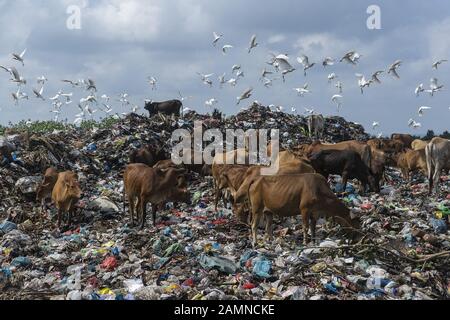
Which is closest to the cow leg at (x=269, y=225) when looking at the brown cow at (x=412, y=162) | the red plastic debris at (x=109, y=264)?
the red plastic debris at (x=109, y=264)

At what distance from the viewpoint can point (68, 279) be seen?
8.88m

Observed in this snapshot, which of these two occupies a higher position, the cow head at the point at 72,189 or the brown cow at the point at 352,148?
the brown cow at the point at 352,148

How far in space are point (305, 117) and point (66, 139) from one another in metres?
11.4

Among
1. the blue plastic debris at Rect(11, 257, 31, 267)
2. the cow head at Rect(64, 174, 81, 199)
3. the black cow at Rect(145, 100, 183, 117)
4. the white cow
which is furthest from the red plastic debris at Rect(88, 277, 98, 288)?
the black cow at Rect(145, 100, 183, 117)

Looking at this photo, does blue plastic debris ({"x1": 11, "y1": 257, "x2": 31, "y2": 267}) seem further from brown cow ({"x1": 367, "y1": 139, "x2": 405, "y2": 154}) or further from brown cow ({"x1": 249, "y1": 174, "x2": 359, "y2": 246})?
brown cow ({"x1": 367, "y1": 139, "x2": 405, "y2": 154})

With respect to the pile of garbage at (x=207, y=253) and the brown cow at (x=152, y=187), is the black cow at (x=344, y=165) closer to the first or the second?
the pile of garbage at (x=207, y=253)

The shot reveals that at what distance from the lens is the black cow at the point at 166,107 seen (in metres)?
29.6

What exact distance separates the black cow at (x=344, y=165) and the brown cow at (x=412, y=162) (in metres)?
2.78

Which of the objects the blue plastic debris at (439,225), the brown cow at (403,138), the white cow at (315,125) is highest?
the white cow at (315,125)

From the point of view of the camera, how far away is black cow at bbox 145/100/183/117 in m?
29.6

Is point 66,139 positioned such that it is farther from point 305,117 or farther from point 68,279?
point 68,279

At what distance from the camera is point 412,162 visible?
18.4 m

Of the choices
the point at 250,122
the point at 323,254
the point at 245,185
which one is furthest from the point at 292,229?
the point at 250,122

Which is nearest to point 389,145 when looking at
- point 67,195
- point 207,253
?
point 67,195
